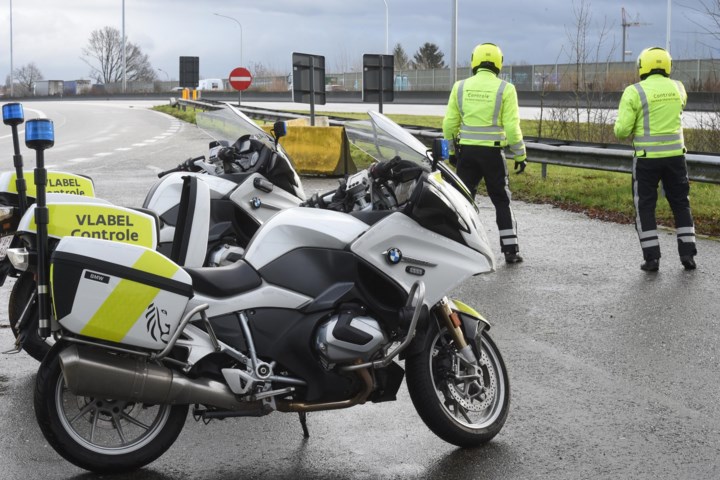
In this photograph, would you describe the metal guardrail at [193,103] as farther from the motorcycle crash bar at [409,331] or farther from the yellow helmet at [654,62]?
the motorcycle crash bar at [409,331]

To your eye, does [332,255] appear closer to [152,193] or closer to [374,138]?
[374,138]

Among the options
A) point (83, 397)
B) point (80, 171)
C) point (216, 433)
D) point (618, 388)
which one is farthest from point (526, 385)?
point (80, 171)

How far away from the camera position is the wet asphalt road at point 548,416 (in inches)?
192

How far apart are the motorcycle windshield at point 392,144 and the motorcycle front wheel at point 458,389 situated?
2.31 ft

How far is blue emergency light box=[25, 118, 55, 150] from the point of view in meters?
4.61

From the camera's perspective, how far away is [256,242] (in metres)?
4.85

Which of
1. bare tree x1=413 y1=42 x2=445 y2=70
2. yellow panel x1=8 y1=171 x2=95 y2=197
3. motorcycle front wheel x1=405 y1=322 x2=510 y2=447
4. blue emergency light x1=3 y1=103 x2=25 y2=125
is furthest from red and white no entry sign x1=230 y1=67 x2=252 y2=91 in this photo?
bare tree x1=413 y1=42 x2=445 y2=70

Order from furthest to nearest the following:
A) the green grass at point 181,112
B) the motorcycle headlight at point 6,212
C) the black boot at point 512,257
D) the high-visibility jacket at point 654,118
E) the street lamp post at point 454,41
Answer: the green grass at point 181,112
the street lamp post at point 454,41
the black boot at point 512,257
the high-visibility jacket at point 654,118
the motorcycle headlight at point 6,212

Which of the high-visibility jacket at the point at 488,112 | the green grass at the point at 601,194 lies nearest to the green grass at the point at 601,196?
the green grass at the point at 601,194

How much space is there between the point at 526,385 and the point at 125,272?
2735mm

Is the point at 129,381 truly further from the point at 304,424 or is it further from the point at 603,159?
the point at 603,159

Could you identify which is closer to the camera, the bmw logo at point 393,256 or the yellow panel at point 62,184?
the bmw logo at point 393,256

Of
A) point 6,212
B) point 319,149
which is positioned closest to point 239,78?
point 319,149

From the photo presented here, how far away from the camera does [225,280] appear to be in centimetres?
471
